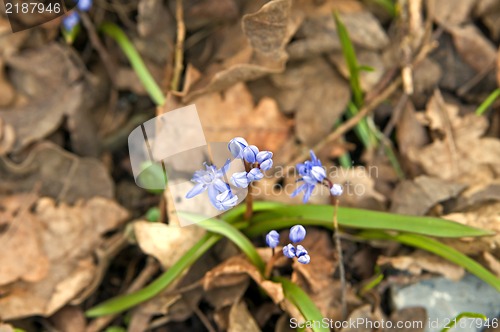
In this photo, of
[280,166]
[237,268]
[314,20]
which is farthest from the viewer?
[314,20]

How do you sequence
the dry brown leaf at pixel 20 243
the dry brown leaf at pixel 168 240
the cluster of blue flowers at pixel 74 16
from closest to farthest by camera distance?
the dry brown leaf at pixel 168 240 → the dry brown leaf at pixel 20 243 → the cluster of blue flowers at pixel 74 16

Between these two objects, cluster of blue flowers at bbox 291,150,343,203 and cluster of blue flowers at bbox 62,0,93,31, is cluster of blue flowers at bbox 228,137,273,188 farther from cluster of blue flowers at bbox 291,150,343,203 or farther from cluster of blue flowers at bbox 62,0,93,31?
cluster of blue flowers at bbox 62,0,93,31

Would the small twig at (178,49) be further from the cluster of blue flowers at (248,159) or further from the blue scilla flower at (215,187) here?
the cluster of blue flowers at (248,159)

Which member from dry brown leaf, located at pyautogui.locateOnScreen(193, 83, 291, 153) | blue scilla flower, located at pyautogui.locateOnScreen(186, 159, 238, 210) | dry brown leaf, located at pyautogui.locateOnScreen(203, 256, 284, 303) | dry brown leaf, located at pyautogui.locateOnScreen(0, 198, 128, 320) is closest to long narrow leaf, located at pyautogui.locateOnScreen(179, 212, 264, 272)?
dry brown leaf, located at pyautogui.locateOnScreen(203, 256, 284, 303)

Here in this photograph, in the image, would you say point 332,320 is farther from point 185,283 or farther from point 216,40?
point 216,40

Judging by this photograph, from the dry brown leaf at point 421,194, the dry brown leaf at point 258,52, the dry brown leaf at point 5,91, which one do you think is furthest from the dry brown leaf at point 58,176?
the dry brown leaf at point 421,194

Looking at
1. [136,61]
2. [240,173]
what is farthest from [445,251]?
[136,61]

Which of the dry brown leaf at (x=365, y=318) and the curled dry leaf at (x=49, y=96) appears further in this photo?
the curled dry leaf at (x=49, y=96)

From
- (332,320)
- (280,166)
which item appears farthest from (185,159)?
(332,320)
